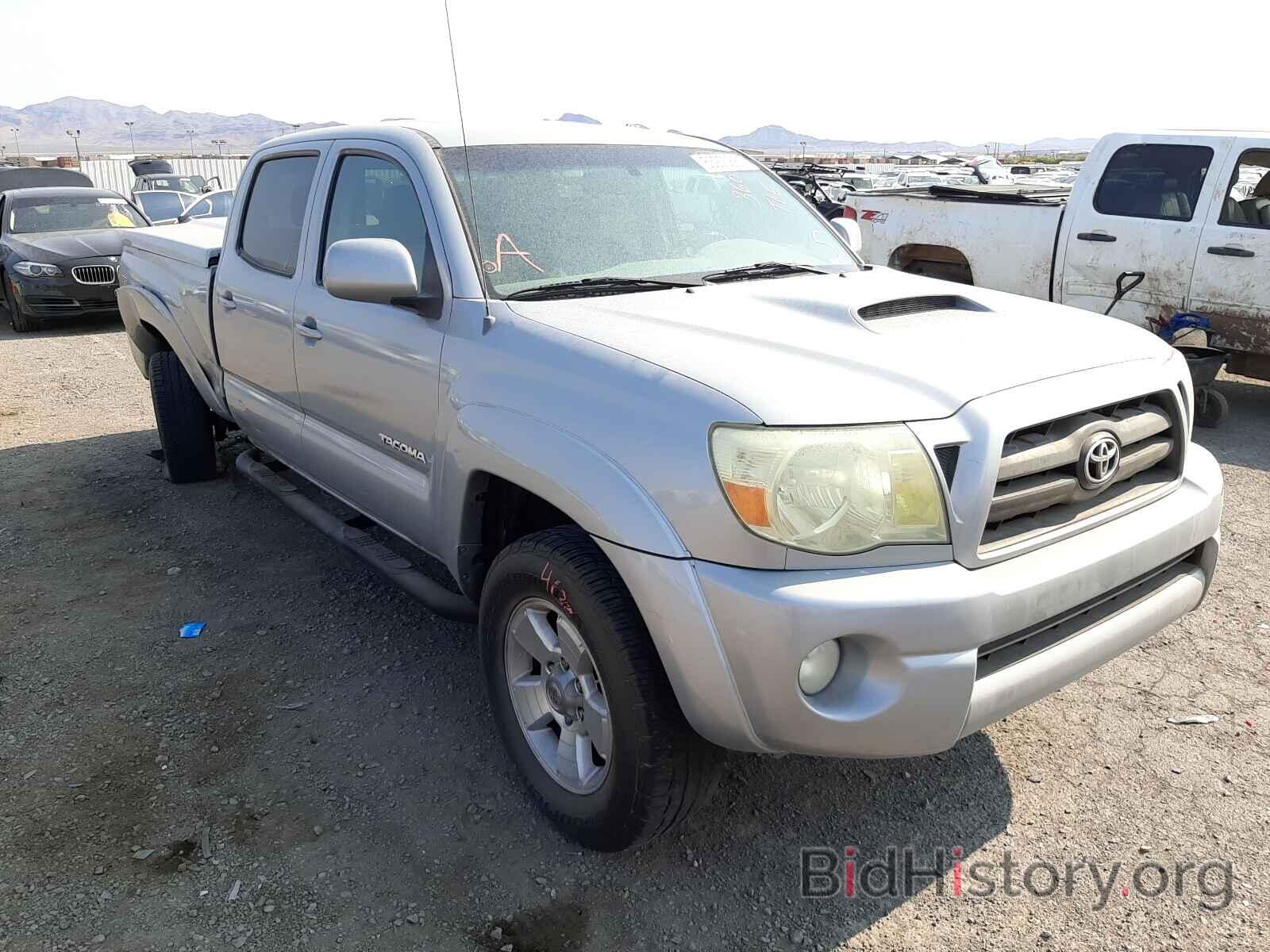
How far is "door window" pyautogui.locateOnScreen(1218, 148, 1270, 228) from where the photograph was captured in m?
6.81

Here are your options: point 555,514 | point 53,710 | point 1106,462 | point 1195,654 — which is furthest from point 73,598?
point 1195,654

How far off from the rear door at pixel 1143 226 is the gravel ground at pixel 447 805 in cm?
347

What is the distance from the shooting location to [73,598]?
4320 mm

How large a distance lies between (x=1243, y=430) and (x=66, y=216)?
41.7 feet

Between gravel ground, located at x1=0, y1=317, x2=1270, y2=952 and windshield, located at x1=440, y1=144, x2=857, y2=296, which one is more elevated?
windshield, located at x1=440, y1=144, x2=857, y2=296

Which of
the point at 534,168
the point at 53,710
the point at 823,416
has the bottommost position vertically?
the point at 53,710

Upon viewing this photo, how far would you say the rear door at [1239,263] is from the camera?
6.68m

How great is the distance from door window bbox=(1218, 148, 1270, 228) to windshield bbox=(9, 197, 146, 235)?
11730 millimetres

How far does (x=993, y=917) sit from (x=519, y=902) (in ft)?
3.96

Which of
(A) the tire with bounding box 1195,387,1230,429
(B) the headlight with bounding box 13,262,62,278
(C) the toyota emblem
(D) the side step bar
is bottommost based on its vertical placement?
(A) the tire with bounding box 1195,387,1230,429

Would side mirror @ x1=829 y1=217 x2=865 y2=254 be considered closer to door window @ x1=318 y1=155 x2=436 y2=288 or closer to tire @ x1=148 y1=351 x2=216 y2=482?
door window @ x1=318 y1=155 x2=436 y2=288

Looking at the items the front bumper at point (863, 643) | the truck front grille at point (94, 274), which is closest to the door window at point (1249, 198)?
the front bumper at point (863, 643)

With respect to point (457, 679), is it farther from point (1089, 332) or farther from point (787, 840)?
point (1089, 332)

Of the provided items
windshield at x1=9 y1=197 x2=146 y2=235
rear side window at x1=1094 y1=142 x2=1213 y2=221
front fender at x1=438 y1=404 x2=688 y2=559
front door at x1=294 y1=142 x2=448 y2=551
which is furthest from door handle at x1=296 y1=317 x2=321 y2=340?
windshield at x1=9 y1=197 x2=146 y2=235
